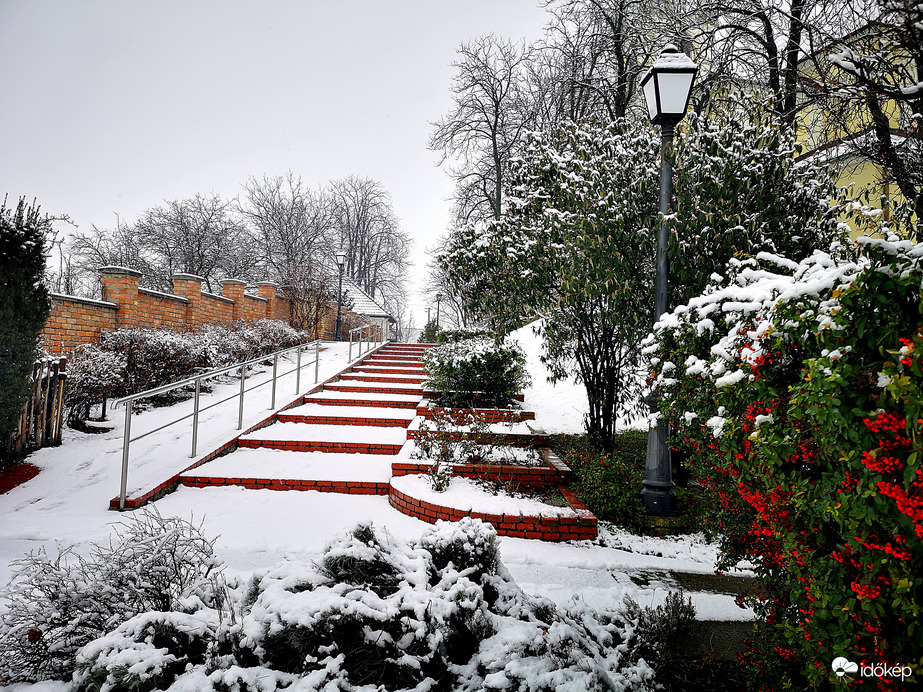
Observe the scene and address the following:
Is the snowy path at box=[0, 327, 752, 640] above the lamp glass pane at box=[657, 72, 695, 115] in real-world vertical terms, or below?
below

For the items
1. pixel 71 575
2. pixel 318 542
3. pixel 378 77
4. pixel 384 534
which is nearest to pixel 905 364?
pixel 384 534

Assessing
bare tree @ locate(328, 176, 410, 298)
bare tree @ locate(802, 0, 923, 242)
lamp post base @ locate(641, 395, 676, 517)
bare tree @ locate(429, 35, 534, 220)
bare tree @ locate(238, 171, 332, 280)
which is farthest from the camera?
bare tree @ locate(328, 176, 410, 298)

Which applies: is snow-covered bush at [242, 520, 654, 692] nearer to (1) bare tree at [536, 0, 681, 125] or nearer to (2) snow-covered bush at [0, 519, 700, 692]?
(2) snow-covered bush at [0, 519, 700, 692]

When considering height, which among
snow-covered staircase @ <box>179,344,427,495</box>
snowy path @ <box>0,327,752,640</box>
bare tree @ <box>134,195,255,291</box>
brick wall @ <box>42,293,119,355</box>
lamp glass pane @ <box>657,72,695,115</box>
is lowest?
snowy path @ <box>0,327,752,640</box>

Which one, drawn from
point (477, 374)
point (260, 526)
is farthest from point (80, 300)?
point (477, 374)

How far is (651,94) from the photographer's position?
4195 millimetres

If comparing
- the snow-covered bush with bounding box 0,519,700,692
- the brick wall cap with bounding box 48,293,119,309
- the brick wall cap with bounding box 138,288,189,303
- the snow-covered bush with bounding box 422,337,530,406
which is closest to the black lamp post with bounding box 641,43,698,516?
the snow-covered bush with bounding box 0,519,700,692

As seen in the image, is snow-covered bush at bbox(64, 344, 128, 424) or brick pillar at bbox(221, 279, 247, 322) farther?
brick pillar at bbox(221, 279, 247, 322)

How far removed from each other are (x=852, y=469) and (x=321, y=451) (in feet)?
18.3

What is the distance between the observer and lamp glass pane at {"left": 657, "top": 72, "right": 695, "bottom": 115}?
4023 mm

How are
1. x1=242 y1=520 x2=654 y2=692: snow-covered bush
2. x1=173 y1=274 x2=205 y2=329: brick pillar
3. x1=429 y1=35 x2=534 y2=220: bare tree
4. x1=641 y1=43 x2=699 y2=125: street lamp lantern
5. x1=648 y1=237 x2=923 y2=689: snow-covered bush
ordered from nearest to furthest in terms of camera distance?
x1=648 y1=237 x2=923 y2=689: snow-covered bush, x1=242 y1=520 x2=654 y2=692: snow-covered bush, x1=641 y1=43 x2=699 y2=125: street lamp lantern, x1=173 y1=274 x2=205 y2=329: brick pillar, x1=429 y1=35 x2=534 y2=220: bare tree

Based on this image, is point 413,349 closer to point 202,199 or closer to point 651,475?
point 651,475

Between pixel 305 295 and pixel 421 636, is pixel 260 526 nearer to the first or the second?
pixel 421 636

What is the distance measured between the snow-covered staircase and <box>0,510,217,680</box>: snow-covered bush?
260 cm
